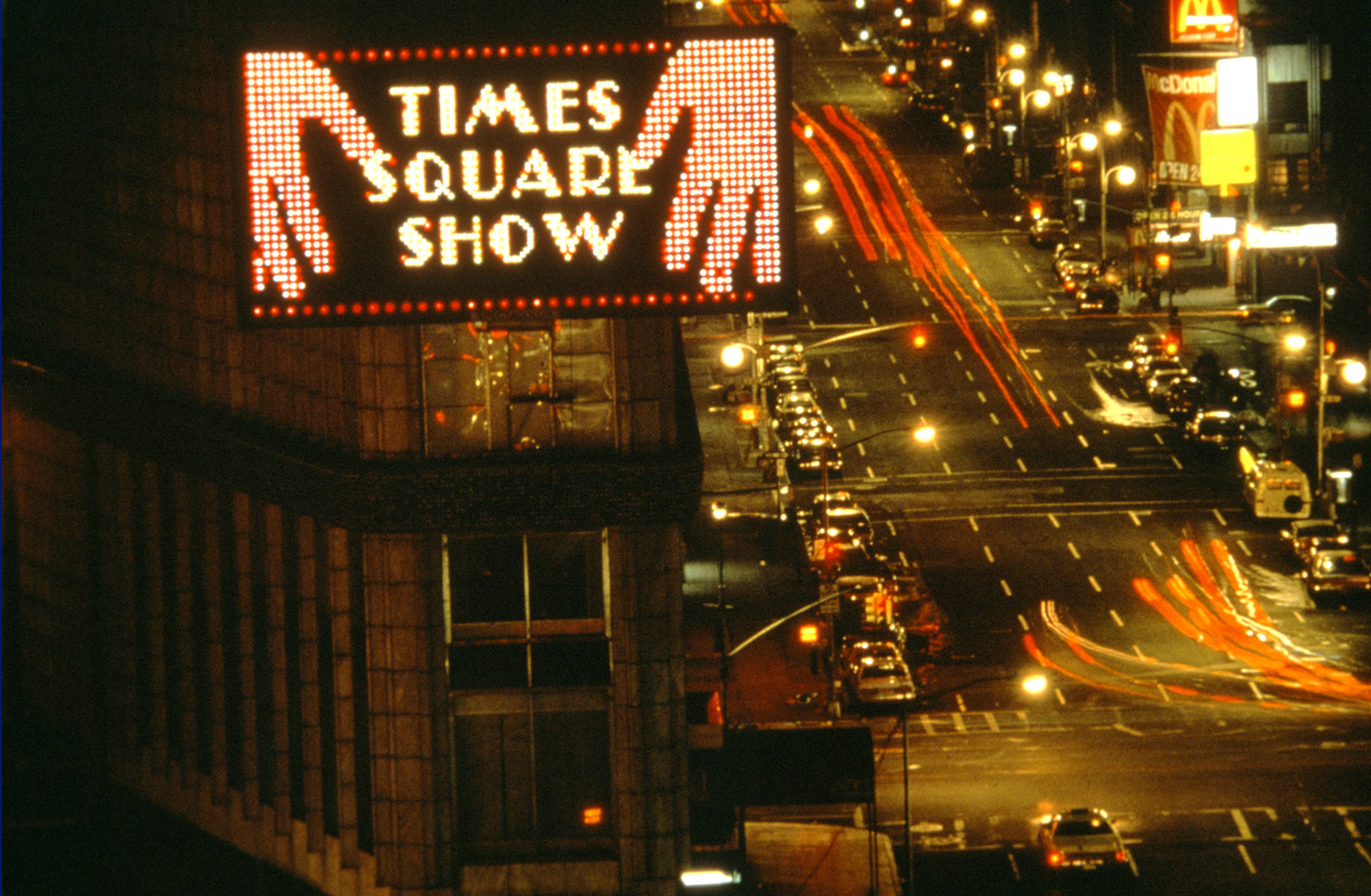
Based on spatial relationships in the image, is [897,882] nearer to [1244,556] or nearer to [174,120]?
[174,120]

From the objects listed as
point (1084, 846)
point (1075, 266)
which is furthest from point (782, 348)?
point (1084, 846)

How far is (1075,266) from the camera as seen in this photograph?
327ft

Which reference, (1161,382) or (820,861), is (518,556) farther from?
(1161,382)

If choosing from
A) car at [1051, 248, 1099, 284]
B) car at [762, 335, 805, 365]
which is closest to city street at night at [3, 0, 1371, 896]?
car at [762, 335, 805, 365]

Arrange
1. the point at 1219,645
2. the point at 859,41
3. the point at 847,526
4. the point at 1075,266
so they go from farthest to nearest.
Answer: the point at 859,41
the point at 1075,266
the point at 847,526
the point at 1219,645

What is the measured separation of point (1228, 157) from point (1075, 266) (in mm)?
41228

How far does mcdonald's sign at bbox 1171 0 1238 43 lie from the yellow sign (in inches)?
224

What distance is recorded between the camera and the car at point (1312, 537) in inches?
2458

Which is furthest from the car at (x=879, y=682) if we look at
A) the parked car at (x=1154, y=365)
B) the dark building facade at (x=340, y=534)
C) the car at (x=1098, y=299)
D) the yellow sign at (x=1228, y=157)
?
the car at (x=1098, y=299)

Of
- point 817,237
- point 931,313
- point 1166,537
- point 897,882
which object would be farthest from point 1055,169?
point 897,882

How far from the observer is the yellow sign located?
5819cm

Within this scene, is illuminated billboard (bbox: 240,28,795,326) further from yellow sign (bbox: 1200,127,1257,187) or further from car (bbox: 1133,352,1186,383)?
car (bbox: 1133,352,1186,383)

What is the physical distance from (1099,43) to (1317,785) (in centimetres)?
9336

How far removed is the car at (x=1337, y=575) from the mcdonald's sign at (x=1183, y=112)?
12460mm
